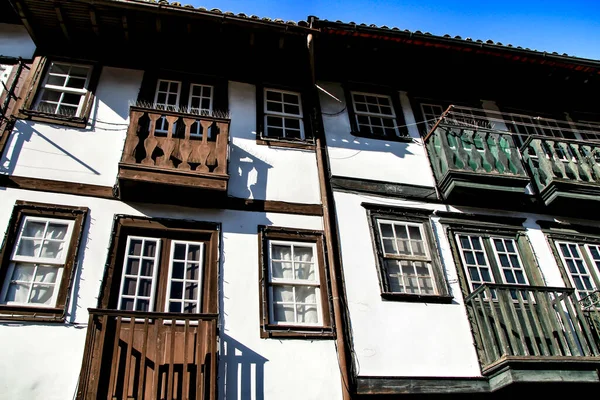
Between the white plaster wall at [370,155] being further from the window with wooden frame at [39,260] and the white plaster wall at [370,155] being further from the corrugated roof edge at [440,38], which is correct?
the window with wooden frame at [39,260]

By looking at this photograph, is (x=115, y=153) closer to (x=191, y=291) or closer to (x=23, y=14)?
(x=191, y=291)

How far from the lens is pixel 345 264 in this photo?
8852mm

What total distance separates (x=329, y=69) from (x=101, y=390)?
8022mm

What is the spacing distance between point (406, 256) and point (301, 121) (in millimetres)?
3584

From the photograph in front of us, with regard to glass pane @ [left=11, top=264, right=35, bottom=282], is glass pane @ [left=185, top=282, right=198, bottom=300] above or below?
below

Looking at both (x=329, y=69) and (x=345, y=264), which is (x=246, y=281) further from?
(x=329, y=69)

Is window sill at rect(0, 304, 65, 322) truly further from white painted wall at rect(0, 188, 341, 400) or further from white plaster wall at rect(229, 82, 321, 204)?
white plaster wall at rect(229, 82, 321, 204)

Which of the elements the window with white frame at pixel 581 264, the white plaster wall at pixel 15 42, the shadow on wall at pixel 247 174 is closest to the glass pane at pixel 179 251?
the shadow on wall at pixel 247 174

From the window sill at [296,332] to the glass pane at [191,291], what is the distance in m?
1.16

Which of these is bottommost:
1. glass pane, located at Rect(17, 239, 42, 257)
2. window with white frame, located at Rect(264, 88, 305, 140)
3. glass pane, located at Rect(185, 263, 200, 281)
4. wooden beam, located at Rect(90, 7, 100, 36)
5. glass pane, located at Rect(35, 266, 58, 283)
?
glass pane, located at Rect(35, 266, 58, 283)

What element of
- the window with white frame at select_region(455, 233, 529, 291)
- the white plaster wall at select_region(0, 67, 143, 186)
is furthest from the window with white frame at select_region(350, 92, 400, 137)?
the white plaster wall at select_region(0, 67, 143, 186)

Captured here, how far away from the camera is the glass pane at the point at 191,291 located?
26.7 ft

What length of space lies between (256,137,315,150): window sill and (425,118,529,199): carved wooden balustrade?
252 centimetres

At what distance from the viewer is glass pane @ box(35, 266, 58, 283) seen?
304 inches
